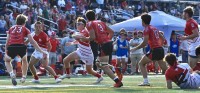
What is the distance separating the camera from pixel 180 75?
15.7m

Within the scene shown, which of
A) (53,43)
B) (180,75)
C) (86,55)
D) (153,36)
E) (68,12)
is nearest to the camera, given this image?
(180,75)

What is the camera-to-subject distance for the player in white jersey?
1570cm

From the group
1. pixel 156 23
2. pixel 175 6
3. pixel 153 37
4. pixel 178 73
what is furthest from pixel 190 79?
pixel 175 6

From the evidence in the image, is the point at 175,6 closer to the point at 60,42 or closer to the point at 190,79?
the point at 60,42

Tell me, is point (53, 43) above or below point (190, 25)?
below

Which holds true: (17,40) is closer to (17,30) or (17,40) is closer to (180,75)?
(17,30)

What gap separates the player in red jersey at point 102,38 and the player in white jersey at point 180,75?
5.22 feet

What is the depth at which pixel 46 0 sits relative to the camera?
39125mm

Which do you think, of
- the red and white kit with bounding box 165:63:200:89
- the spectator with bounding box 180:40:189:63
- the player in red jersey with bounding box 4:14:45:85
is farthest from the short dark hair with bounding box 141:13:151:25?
the spectator with bounding box 180:40:189:63

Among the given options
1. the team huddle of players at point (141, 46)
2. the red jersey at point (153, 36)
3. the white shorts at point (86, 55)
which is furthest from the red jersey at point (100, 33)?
the red jersey at point (153, 36)

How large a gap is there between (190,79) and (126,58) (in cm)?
1457

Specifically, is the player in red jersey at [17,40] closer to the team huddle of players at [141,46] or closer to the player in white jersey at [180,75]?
the team huddle of players at [141,46]

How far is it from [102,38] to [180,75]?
9.29 ft

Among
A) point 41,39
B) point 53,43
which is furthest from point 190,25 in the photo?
point 53,43
